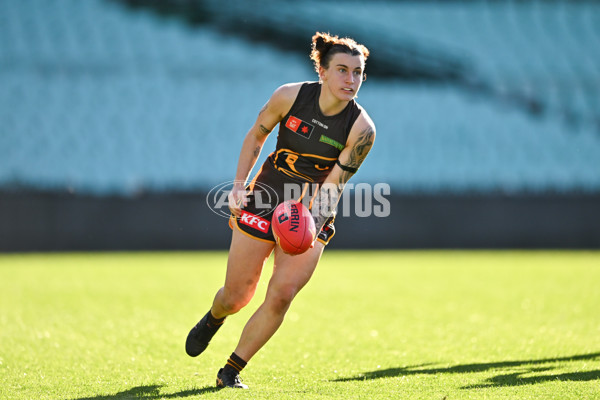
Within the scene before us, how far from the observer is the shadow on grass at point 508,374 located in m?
4.38

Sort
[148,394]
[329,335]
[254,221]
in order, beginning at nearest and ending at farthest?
[148,394]
[254,221]
[329,335]

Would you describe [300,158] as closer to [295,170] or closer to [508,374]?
[295,170]

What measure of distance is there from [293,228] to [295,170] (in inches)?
21.5

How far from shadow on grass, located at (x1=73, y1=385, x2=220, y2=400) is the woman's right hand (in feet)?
3.41

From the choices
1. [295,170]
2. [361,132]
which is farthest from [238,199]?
[361,132]

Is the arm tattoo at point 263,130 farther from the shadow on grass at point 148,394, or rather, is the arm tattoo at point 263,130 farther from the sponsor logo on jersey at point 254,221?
the shadow on grass at point 148,394

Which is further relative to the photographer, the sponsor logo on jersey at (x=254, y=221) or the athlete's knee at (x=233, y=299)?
the athlete's knee at (x=233, y=299)

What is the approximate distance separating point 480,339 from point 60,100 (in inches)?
580

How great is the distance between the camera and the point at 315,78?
1958cm

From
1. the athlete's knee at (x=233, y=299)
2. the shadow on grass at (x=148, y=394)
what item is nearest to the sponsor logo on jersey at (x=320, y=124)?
the athlete's knee at (x=233, y=299)

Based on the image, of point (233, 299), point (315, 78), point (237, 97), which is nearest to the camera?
Result: point (233, 299)

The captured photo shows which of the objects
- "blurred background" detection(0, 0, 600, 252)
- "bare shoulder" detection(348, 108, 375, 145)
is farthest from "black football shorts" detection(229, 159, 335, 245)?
"blurred background" detection(0, 0, 600, 252)

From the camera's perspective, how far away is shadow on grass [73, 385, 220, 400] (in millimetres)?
4027

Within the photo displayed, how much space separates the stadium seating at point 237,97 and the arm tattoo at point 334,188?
42.0 feet
